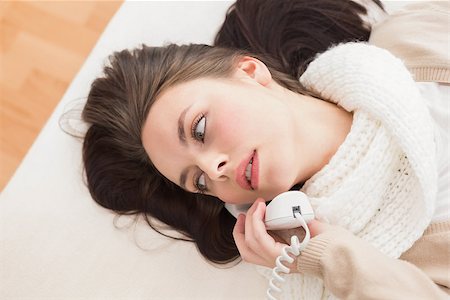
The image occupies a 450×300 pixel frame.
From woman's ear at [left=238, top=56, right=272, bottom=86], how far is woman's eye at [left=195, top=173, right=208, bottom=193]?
10.0 inches

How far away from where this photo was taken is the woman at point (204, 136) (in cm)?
106

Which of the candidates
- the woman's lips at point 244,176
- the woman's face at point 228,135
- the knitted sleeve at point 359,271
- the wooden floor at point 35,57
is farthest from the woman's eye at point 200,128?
the wooden floor at point 35,57

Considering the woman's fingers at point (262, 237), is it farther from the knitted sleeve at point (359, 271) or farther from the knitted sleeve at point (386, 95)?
the knitted sleeve at point (386, 95)

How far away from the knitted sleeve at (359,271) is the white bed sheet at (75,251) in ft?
1.09

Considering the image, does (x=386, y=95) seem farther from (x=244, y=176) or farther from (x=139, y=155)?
(x=139, y=155)

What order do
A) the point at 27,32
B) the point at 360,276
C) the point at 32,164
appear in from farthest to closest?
the point at 27,32 → the point at 32,164 → the point at 360,276

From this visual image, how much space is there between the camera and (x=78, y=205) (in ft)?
4.55

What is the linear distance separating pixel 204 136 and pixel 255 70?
0.77 feet

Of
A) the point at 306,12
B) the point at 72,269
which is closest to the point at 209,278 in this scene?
the point at 72,269

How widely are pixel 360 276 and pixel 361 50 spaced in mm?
552

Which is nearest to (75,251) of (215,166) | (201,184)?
(201,184)

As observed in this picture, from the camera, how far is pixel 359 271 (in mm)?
964

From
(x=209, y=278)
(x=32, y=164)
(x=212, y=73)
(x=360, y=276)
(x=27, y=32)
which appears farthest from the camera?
(x=27, y=32)

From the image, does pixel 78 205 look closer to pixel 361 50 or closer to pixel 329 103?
pixel 329 103
